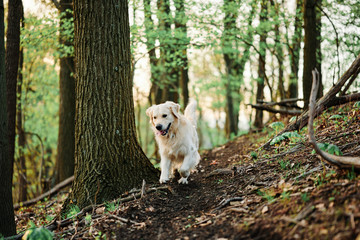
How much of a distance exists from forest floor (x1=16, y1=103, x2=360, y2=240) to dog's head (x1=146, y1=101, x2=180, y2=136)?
0.97 metres

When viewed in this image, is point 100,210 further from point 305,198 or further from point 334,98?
point 334,98

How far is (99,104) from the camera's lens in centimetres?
447

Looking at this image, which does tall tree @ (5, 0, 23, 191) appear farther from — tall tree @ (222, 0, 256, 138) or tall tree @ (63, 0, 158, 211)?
tall tree @ (222, 0, 256, 138)

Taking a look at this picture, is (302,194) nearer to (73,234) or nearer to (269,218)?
(269,218)

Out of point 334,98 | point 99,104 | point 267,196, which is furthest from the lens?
point 334,98

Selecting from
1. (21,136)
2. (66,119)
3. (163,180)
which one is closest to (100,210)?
(163,180)

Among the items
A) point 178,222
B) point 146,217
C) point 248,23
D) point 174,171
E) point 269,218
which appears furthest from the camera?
point 248,23

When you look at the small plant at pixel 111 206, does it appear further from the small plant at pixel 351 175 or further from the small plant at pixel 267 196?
the small plant at pixel 351 175

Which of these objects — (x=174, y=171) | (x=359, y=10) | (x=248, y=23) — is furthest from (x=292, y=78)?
(x=174, y=171)

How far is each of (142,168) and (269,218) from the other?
2.58 metres

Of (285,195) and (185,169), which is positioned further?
(185,169)

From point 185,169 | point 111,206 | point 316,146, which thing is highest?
point 316,146

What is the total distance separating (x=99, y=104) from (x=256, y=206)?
274cm

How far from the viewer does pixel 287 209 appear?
2.70 m
